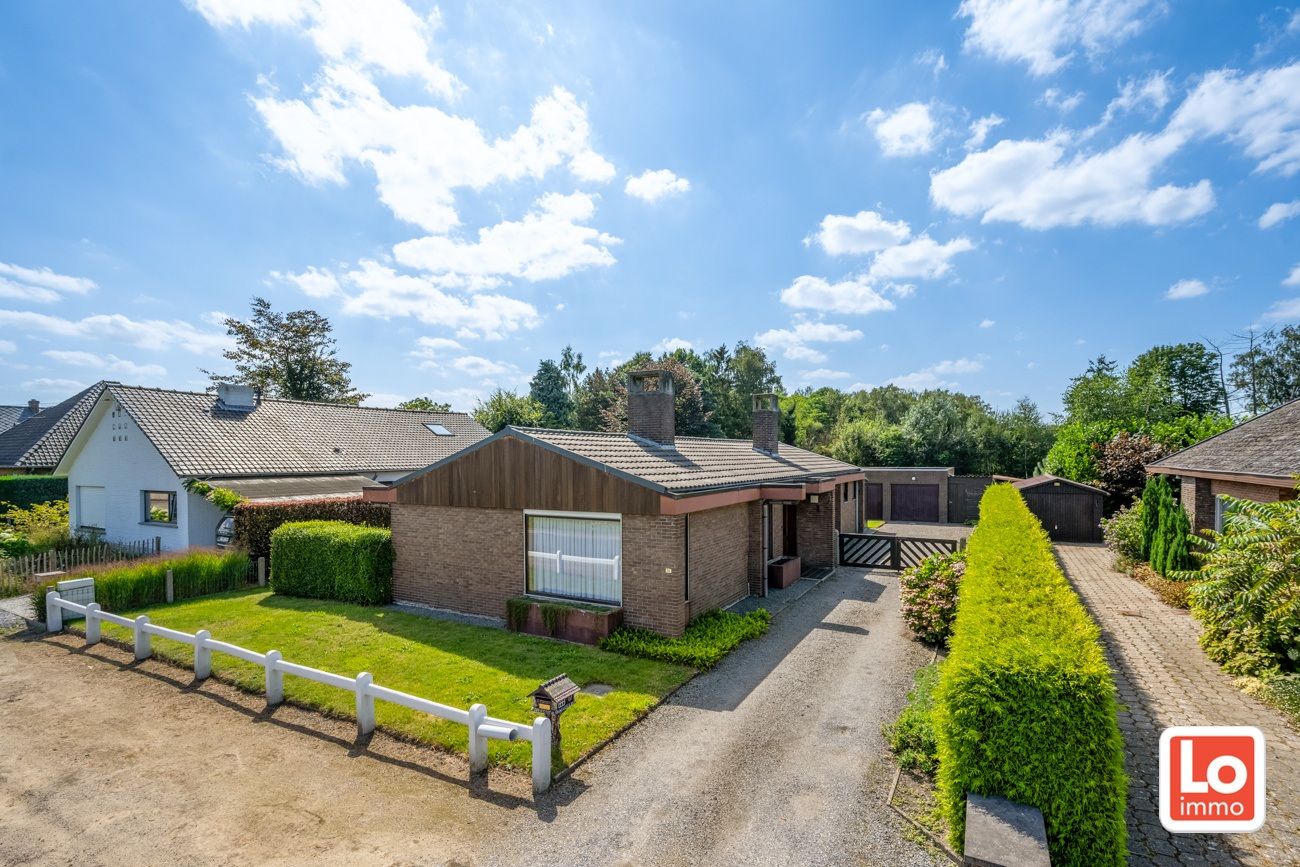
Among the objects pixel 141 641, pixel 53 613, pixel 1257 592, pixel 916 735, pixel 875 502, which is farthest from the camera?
pixel 875 502

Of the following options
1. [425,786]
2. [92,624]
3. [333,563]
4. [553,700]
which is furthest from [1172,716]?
[92,624]

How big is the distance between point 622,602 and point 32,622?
13785 millimetres

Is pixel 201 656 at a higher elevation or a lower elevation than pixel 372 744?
higher

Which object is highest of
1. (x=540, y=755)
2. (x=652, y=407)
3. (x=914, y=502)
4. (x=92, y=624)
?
(x=652, y=407)

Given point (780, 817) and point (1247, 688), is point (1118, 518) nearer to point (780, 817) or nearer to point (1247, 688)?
point (1247, 688)

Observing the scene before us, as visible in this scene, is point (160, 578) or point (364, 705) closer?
point (364, 705)

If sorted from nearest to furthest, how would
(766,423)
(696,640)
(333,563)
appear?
(696,640), (333,563), (766,423)

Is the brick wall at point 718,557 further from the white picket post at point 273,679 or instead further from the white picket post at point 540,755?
the white picket post at point 273,679

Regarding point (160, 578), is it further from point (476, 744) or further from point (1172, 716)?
point (1172, 716)

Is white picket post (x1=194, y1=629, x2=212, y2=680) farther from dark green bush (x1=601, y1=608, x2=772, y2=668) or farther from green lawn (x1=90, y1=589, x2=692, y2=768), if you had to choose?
dark green bush (x1=601, y1=608, x2=772, y2=668)

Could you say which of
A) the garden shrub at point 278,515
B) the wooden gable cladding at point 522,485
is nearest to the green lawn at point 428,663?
the wooden gable cladding at point 522,485

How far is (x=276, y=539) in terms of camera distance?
54.8ft

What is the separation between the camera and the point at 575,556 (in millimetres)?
12633

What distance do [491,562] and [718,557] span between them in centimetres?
531
